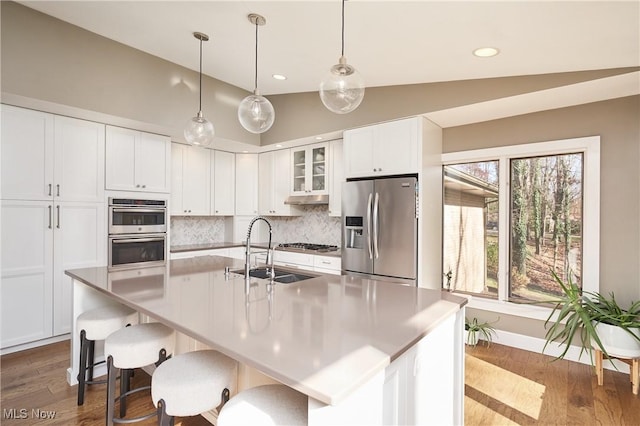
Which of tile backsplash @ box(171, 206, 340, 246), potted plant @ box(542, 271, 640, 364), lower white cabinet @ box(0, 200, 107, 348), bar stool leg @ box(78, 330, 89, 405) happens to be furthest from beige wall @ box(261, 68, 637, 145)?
bar stool leg @ box(78, 330, 89, 405)

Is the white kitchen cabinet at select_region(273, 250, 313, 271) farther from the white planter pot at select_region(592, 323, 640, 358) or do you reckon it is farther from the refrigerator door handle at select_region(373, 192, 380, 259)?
the white planter pot at select_region(592, 323, 640, 358)

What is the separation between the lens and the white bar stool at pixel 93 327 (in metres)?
2.18

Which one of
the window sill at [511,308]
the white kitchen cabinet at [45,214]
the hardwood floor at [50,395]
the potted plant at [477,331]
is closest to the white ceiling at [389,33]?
the white kitchen cabinet at [45,214]

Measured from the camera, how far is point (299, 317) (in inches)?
57.4

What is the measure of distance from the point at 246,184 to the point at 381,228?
A: 2.52 m

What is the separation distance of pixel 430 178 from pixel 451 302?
1.98 metres

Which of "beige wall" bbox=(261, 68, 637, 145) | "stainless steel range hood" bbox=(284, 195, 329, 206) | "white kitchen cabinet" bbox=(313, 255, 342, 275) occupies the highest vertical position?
"beige wall" bbox=(261, 68, 637, 145)

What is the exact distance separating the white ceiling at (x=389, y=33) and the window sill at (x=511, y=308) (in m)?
2.07

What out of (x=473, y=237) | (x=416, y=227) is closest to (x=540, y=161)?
(x=473, y=237)

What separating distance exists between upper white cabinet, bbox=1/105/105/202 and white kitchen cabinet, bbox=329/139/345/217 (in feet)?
8.52

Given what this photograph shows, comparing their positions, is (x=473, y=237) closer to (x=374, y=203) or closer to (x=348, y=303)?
(x=374, y=203)

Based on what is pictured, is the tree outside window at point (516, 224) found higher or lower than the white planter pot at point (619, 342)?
higher

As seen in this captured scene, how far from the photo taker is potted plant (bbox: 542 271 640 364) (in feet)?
8.12

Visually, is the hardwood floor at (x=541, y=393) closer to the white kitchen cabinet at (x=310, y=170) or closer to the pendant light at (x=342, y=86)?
the pendant light at (x=342, y=86)
